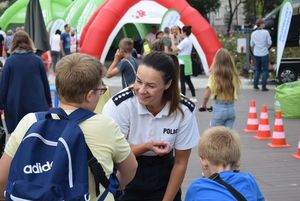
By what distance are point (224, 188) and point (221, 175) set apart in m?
0.07

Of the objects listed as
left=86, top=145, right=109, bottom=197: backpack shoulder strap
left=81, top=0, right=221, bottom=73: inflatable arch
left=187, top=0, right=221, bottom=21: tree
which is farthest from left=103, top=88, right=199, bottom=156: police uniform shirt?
left=187, top=0, right=221, bottom=21: tree

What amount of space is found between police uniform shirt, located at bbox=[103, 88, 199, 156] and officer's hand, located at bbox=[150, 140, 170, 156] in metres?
0.14

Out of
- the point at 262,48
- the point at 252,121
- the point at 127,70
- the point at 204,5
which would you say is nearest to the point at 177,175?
the point at 127,70

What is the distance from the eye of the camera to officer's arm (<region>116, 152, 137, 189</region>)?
2.63 metres

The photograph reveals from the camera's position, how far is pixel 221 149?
2.76 metres

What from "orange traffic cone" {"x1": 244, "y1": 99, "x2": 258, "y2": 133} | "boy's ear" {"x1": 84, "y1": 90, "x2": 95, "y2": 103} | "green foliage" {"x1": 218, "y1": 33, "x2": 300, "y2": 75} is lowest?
"green foliage" {"x1": 218, "y1": 33, "x2": 300, "y2": 75}

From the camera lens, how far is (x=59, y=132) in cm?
239

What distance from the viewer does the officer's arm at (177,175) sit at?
10.6 ft

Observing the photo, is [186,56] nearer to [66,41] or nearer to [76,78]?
[66,41]

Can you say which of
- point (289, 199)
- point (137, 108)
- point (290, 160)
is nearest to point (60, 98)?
point (137, 108)

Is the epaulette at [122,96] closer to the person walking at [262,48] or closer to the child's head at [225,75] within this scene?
the child's head at [225,75]

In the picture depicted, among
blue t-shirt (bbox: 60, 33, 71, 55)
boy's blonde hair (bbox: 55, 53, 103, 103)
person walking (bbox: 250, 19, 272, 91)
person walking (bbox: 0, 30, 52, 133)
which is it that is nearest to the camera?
boy's blonde hair (bbox: 55, 53, 103, 103)

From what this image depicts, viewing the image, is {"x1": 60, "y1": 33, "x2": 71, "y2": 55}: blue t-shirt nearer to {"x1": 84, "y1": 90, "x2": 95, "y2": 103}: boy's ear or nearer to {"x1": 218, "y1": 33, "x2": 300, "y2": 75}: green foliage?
{"x1": 218, "y1": 33, "x2": 300, "y2": 75}: green foliage

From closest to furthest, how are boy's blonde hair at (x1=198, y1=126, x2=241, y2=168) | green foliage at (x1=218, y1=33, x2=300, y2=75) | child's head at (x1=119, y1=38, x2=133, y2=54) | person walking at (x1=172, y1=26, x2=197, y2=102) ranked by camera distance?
boy's blonde hair at (x1=198, y1=126, x2=241, y2=168) → child's head at (x1=119, y1=38, x2=133, y2=54) → person walking at (x1=172, y1=26, x2=197, y2=102) → green foliage at (x1=218, y1=33, x2=300, y2=75)
